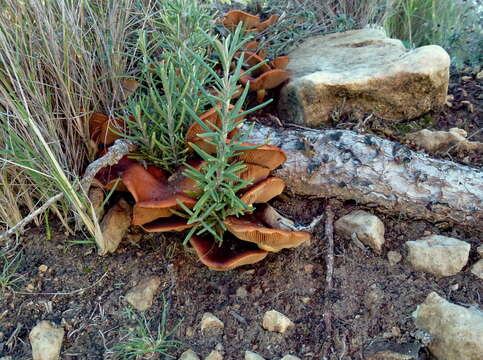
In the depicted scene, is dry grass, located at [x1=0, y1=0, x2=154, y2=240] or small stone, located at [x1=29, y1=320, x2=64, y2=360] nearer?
small stone, located at [x1=29, y1=320, x2=64, y2=360]

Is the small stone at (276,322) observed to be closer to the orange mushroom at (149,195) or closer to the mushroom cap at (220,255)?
the mushroom cap at (220,255)

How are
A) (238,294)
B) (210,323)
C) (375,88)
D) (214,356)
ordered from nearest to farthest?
(214,356)
(210,323)
(238,294)
(375,88)

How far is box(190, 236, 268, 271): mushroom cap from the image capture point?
5.54 ft

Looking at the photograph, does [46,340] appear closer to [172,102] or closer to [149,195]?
[149,195]

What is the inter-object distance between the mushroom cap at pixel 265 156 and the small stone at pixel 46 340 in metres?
1.01

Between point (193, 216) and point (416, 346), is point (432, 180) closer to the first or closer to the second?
point (416, 346)

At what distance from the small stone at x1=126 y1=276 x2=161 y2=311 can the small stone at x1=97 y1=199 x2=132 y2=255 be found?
0.23 metres

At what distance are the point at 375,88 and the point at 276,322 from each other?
144 cm

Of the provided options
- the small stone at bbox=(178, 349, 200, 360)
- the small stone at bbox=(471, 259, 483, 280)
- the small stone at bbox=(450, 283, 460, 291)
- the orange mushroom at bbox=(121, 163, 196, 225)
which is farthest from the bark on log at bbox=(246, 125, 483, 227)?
the small stone at bbox=(178, 349, 200, 360)

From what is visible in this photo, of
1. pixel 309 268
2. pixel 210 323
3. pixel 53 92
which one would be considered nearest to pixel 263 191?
pixel 309 268

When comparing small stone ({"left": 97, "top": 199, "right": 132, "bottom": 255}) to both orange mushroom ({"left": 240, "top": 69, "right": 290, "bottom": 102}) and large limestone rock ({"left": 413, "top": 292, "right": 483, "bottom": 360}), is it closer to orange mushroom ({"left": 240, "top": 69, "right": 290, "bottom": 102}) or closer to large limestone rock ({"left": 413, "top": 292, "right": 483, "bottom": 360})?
orange mushroom ({"left": 240, "top": 69, "right": 290, "bottom": 102})

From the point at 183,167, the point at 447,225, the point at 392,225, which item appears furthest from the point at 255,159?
the point at 447,225

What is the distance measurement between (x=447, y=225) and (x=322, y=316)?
75 cm

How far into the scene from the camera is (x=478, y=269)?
178 centimetres
